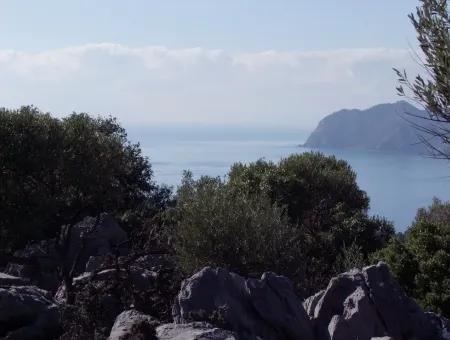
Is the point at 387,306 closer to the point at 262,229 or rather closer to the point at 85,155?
the point at 262,229

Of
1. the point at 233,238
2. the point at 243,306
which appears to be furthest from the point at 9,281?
the point at 243,306

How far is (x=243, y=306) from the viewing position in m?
13.5

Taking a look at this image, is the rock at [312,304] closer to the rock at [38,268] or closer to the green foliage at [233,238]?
the green foliage at [233,238]

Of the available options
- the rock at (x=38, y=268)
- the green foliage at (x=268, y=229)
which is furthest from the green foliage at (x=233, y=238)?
the rock at (x=38, y=268)

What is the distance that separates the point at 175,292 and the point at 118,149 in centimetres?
486

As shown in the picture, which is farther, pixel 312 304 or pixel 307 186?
pixel 307 186

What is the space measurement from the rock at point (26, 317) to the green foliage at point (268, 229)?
4.11 metres

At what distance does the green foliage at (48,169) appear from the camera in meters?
17.4

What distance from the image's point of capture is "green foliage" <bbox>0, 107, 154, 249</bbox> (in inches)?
685

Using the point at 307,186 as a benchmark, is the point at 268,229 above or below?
below

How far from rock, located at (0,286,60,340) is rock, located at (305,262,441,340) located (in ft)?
17.4

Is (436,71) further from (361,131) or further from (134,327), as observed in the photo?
(361,131)

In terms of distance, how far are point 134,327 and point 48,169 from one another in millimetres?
6927

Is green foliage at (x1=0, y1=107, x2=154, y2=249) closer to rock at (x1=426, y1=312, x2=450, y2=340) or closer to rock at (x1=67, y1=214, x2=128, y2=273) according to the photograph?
rock at (x1=67, y1=214, x2=128, y2=273)
